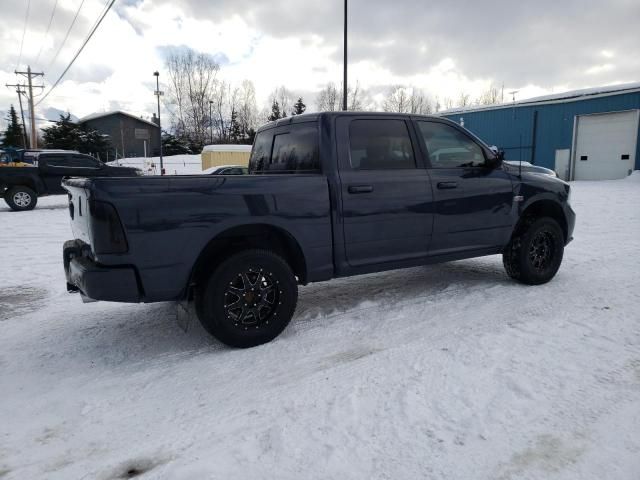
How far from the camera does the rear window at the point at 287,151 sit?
13.1 feet

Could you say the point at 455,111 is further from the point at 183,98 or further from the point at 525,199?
the point at 183,98

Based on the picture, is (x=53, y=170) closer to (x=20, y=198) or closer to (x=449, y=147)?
(x=20, y=198)

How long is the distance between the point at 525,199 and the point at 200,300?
3730 mm

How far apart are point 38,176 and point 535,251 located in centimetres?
1389

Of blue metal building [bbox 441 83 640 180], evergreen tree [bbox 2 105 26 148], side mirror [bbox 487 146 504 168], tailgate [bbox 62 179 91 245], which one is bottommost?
tailgate [bbox 62 179 91 245]

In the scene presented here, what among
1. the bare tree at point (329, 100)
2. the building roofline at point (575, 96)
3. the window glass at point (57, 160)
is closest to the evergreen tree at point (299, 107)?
the bare tree at point (329, 100)

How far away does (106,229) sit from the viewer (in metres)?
2.93

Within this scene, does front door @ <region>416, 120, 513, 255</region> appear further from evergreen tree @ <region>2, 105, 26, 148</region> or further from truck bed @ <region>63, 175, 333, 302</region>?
evergreen tree @ <region>2, 105, 26, 148</region>

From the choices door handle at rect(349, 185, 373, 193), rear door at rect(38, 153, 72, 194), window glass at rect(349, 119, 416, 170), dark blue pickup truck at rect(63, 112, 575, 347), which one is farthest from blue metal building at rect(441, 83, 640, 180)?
rear door at rect(38, 153, 72, 194)

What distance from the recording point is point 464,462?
2.15 meters

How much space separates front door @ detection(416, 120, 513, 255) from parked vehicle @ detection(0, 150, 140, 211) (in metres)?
10.6

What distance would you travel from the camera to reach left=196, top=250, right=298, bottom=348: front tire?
331 centimetres

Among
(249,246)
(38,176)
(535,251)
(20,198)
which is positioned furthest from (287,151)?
(20,198)

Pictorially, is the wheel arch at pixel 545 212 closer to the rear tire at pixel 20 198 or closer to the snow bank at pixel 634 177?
the rear tire at pixel 20 198
